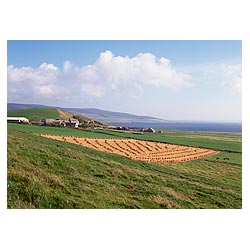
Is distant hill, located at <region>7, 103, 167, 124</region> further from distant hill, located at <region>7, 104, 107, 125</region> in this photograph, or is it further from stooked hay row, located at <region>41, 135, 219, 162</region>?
stooked hay row, located at <region>41, 135, 219, 162</region>

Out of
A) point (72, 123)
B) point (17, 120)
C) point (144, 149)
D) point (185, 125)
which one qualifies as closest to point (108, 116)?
point (72, 123)

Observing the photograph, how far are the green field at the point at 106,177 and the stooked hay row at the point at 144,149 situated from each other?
0.36 ft

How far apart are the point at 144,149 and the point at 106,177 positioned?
3.32 feet

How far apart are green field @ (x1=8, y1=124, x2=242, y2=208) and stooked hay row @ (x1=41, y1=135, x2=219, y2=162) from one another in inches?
4.3

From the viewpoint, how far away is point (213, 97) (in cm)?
752

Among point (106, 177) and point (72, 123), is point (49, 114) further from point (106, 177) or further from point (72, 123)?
point (106, 177)

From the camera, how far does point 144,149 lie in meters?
7.77

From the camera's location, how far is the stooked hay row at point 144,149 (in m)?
7.62

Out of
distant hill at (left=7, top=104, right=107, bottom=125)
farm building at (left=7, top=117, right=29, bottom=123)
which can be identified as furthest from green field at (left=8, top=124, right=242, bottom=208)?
distant hill at (left=7, top=104, right=107, bottom=125)

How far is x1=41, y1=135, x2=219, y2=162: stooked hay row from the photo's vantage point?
7617mm

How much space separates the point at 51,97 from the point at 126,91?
1408 millimetres

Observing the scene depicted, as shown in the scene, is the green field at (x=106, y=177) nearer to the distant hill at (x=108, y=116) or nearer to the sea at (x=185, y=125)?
the sea at (x=185, y=125)

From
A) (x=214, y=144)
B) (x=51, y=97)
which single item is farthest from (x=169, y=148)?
(x=51, y=97)
